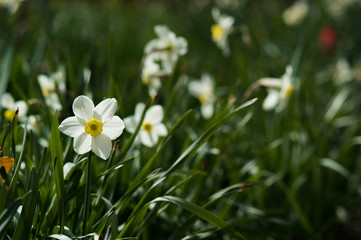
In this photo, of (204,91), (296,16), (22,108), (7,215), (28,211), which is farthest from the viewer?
(296,16)

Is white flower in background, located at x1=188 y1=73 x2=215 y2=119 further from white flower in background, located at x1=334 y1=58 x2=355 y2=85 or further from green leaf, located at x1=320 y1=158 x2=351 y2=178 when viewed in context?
white flower in background, located at x1=334 y1=58 x2=355 y2=85

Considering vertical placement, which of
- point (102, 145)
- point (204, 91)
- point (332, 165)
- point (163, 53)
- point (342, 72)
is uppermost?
point (163, 53)

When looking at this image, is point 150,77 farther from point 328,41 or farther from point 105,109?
point 328,41

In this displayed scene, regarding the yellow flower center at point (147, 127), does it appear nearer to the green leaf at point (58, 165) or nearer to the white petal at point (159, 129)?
the white petal at point (159, 129)

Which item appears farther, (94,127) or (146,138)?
(146,138)

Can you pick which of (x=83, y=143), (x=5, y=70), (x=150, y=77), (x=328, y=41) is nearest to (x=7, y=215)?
(x=83, y=143)

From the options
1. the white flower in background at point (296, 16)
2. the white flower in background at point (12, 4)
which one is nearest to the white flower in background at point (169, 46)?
the white flower in background at point (12, 4)
